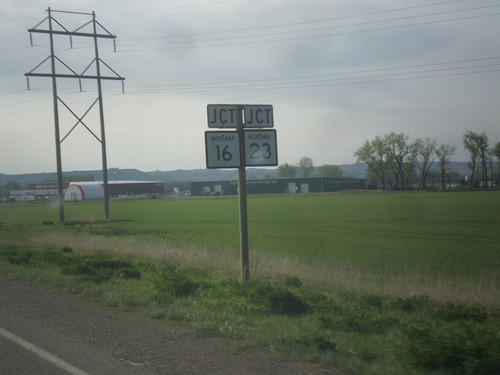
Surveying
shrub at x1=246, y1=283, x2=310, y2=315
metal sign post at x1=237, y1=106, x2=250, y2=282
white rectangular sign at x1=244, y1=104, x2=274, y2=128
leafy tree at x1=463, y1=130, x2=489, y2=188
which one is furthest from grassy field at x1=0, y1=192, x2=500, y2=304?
leafy tree at x1=463, y1=130, x2=489, y2=188

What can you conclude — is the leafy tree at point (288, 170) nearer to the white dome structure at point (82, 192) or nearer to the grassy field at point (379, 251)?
the white dome structure at point (82, 192)

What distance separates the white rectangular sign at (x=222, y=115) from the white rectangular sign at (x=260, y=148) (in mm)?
446

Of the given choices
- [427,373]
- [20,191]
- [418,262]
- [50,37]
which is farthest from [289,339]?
[20,191]

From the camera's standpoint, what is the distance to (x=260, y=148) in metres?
13.4

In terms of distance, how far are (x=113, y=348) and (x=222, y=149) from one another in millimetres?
6039

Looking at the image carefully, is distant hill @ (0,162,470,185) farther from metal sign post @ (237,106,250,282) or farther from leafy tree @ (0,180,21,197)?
metal sign post @ (237,106,250,282)

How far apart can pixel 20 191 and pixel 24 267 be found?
14506 cm

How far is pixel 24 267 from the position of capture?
16.6m

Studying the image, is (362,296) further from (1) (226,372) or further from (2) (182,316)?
(1) (226,372)

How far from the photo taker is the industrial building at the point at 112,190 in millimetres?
130375

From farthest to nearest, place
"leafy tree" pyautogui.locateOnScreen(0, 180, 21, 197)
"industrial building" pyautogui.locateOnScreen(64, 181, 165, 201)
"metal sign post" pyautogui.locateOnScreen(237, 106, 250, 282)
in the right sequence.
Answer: "leafy tree" pyautogui.locateOnScreen(0, 180, 21, 197) < "industrial building" pyautogui.locateOnScreen(64, 181, 165, 201) < "metal sign post" pyautogui.locateOnScreen(237, 106, 250, 282)

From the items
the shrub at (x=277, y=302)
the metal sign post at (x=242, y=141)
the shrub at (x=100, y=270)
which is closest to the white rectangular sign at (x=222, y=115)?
the metal sign post at (x=242, y=141)

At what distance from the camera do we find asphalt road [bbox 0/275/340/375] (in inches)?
270

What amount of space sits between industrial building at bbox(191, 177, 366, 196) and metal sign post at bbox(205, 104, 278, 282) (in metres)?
106
